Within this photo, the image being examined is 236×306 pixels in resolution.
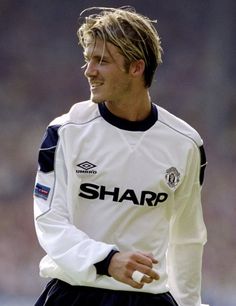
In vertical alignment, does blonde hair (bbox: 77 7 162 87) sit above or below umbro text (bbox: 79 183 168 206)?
above

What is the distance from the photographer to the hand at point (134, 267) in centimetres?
343

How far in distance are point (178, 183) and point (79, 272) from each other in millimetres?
489

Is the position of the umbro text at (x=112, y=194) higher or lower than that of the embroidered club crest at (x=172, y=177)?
lower

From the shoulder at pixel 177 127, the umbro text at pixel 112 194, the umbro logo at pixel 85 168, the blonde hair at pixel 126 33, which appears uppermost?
the blonde hair at pixel 126 33

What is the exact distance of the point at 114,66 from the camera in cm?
377

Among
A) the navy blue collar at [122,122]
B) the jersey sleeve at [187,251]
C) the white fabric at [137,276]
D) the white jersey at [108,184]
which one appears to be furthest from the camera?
the jersey sleeve at [187,251]

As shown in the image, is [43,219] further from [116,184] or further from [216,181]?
[216,181]

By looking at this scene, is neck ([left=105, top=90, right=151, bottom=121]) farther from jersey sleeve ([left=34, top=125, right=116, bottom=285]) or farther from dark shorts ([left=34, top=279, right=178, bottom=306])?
dark shorts ([left=34, top=279, right=178, bottom=306])

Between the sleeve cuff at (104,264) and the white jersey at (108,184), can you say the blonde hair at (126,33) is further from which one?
the sleeve cuff at (104,264)

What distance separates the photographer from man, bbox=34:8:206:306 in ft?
12.1

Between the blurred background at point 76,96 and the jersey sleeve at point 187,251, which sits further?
the blurred background at point 76,96

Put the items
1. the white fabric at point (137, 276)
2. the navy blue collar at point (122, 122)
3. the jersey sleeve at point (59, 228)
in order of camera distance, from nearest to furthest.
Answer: the white fabric at point (137, 276), the jersey sleeve at point (59, 228), the navy blue collar at point (122, 122)

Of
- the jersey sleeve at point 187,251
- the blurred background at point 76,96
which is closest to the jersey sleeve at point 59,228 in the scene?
the jersey sleeve at point 187,251

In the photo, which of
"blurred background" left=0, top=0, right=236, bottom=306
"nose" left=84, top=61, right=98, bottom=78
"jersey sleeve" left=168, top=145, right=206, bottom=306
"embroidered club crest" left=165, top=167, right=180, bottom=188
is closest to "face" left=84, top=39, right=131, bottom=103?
"nose" left=84, top=61, right=98, bottom=78
